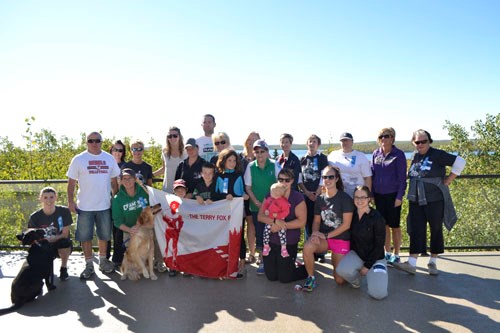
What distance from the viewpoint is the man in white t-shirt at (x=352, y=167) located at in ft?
18.1

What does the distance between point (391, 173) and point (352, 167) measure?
1.85 ft

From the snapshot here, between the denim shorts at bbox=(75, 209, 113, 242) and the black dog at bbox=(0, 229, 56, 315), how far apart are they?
62 centimetres

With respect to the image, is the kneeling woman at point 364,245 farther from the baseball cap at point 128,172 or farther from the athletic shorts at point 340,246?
the baseball cap at point 128,172

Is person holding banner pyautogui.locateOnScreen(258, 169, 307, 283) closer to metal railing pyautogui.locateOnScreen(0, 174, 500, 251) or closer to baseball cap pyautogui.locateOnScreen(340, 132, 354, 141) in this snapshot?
baseball cap pyautogui.locateOnScreen(340, 132, 354, 141)

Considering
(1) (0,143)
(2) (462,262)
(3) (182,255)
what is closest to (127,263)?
(3) (182,255)

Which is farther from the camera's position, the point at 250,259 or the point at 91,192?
the point at 250,259

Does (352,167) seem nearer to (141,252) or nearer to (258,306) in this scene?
(258,306)

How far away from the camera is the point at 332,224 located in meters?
4.89

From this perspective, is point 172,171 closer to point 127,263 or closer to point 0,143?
point 127,263

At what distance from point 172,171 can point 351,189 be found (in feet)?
9.39

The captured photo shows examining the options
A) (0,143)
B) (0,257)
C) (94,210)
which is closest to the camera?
(94,210)

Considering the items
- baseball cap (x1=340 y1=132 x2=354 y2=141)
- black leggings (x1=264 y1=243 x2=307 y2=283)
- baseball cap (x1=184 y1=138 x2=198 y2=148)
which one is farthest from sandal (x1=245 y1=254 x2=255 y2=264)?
baseball cap (x1=340 y1=132 x2=354 y2=141)

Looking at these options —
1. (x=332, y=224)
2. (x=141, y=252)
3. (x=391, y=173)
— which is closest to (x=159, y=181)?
(x=141, y=252)

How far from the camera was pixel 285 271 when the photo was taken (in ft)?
16.1
